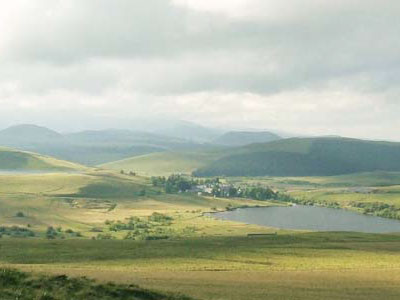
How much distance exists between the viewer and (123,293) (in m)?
42.0

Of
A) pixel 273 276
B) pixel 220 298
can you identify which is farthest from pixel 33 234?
pixel 220 298

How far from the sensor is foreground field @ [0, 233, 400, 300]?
5262 cm

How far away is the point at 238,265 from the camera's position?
78062mm

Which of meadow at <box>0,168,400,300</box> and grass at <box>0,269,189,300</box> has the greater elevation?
grass at <box>0,269,189,300</box>

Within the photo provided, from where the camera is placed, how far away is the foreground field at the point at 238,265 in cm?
5262

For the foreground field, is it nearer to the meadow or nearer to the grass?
the meadow

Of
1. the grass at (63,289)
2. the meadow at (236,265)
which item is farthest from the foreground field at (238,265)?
the grass at (63,289)

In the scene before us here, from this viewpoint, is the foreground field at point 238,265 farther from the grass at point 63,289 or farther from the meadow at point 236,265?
the grass at point 63,289

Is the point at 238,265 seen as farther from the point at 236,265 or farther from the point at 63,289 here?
the point at 63,289

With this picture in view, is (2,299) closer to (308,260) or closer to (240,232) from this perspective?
(308,260)

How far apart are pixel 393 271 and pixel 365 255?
954 inches

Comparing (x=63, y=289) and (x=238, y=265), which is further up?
(x=63, y=289)

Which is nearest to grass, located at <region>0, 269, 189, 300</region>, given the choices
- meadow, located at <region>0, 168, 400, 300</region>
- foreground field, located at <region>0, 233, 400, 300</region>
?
meadow, located at <region>0, 168, 400, 300</region>

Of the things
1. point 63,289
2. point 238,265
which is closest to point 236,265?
point 238,265
